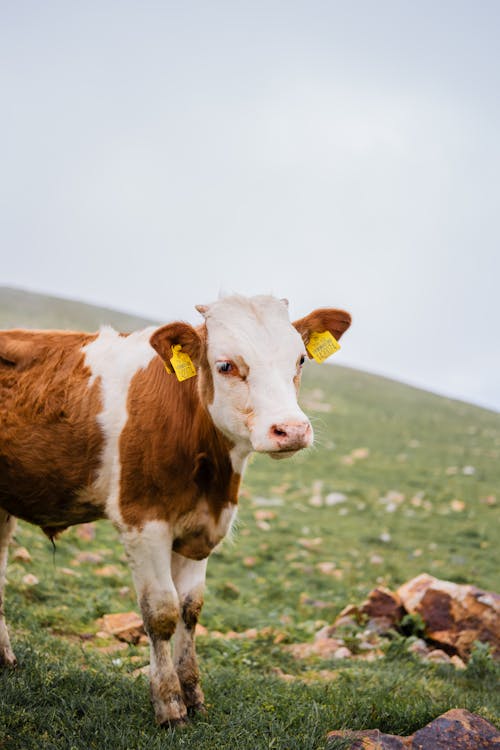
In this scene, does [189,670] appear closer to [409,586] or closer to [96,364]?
[96,364]

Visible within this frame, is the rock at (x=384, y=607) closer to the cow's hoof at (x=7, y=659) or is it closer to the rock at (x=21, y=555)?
the rock at (x=21, y=555)

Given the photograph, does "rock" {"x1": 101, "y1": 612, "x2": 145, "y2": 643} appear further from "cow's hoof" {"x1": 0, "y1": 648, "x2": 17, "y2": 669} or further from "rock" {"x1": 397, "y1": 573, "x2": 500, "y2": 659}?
"rock" {"x1": 397, "y1": 573, "x2": 500, "y2": 659}

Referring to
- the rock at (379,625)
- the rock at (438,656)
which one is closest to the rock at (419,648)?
the rock at (438,656)

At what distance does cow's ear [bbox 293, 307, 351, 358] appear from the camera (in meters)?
5.39

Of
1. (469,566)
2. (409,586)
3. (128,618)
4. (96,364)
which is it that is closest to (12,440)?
(96,364)

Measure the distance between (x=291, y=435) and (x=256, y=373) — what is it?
58 cm

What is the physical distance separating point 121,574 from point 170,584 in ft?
15.8

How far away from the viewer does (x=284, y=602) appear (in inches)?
378

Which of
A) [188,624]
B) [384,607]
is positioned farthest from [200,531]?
[384,607]

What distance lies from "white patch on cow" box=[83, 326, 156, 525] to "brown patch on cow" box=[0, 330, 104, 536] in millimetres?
63

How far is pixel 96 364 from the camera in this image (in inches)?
210

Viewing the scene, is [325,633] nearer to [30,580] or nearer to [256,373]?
[30,580]

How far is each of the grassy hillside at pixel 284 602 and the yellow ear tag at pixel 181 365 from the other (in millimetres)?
1135

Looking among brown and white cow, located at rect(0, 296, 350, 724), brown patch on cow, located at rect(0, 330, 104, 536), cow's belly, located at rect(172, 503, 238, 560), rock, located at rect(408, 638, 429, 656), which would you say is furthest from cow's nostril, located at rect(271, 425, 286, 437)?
rock, located at rect(408, 638, 429, 656)
